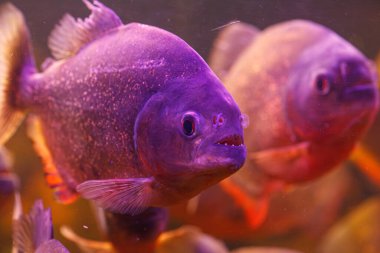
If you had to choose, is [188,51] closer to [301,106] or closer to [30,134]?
[30,134]

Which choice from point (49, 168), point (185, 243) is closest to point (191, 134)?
point (49, 168)

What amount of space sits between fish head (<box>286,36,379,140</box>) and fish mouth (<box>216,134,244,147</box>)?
1286mm

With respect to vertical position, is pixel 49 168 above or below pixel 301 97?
above

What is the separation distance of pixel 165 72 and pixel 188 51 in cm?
11

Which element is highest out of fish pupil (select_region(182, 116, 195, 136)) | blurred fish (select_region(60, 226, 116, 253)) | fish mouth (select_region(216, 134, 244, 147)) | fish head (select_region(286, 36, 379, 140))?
fish pupil (select_region(182, 116, 195, 136))

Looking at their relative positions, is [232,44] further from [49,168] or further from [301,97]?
[49,168]

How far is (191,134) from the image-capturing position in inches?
57.7

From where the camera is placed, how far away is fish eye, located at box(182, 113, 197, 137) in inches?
57.5

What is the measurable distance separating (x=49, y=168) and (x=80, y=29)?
0.66m

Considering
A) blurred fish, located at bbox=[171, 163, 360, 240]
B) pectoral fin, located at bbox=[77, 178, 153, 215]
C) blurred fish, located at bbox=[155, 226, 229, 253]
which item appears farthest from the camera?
blurred fish, located at bbox=[171, 163, 360, 240]

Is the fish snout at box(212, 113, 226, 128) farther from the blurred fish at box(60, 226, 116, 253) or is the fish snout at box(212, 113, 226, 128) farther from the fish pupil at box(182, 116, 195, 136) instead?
the blurred fish at box(60, 226, 116, 253)

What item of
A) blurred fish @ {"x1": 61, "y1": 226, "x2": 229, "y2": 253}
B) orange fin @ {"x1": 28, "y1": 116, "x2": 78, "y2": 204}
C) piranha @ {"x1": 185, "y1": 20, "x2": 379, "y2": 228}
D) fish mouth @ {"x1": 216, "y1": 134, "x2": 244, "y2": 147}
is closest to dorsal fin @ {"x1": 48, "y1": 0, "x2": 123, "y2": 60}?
orange fin @ {"x1": 28, "y1": 116, "x2": 78, "y2": 204}

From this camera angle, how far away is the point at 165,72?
5.28ft

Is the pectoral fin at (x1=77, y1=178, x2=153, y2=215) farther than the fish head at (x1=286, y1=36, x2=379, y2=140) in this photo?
No
